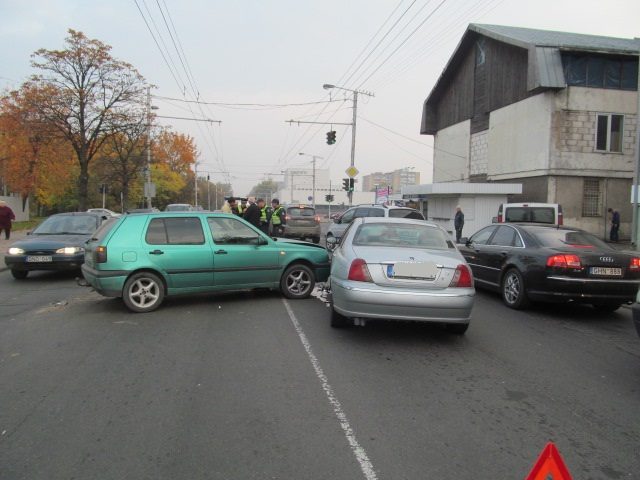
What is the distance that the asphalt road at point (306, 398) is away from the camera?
10.5ft

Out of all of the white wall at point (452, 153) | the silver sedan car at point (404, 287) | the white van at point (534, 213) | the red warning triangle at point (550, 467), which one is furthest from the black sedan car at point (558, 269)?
the white wall at point (452, 153)

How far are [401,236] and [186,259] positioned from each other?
3259 mm

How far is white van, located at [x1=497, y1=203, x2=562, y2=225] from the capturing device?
685 inches

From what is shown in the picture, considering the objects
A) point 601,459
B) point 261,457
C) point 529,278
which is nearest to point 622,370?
point 601,459

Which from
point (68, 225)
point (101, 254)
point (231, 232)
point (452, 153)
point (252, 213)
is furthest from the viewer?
point (452, 153)

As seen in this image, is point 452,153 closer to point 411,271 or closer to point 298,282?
point 298,282

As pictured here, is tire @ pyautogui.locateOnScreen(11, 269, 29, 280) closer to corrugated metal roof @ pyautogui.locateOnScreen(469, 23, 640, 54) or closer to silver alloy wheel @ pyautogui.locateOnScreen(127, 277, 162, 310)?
silver alloy wheel @ pyautogui.locateOnScreen(127, 277, 162, 310)

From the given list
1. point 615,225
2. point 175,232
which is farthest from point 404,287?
point 615,225

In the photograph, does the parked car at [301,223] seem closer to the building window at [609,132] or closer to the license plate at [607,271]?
the license plate at [607,271]

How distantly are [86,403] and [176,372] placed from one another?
922 millimetres

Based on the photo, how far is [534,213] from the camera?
17750mm

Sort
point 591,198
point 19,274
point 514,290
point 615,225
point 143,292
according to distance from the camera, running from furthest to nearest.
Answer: point 591,198, point 615,225, point 19,274, point 514,290, point 143,292

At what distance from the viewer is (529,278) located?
7.95 metres

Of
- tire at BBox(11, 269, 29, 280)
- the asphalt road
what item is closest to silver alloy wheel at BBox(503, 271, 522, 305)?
the asphalt road
